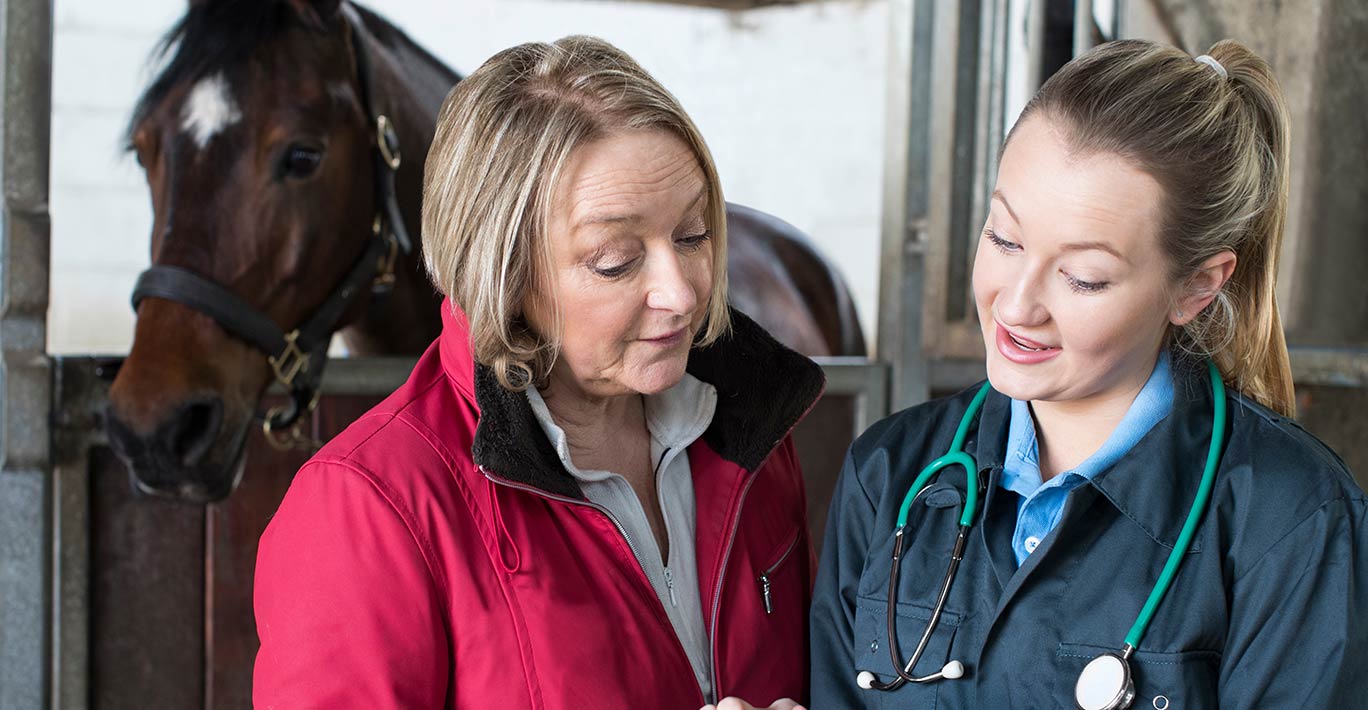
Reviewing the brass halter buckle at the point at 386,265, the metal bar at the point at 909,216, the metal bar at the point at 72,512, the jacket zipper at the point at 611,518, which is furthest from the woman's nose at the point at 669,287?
the metal bar at the point at 909,216

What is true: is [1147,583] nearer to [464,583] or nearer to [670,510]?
[670,510]

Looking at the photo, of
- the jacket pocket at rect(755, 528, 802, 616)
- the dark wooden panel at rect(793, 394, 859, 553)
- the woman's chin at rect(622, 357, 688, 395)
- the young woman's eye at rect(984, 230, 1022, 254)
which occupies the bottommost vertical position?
the dark wooden panel at rect(793, 394, 859, 553)

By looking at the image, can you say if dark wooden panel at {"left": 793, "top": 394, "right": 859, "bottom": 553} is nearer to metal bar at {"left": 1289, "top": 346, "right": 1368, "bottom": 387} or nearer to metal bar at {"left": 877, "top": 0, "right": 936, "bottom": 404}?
metal bar at {"left": 877, "top": 0, "right": 936, "bottom": 404}

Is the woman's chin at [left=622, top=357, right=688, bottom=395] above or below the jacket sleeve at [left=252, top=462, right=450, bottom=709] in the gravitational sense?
above

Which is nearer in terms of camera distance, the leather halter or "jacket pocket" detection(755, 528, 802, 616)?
"jacket pocket" detection(755, 528, 802, 616)

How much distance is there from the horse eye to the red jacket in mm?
875

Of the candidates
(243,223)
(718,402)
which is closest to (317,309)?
(243,223)

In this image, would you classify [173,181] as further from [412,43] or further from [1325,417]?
[1325,417]

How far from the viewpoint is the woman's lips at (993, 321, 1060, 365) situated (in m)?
1.07

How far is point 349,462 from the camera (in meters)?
1.08

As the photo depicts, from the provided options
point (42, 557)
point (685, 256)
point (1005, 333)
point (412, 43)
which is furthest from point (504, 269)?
point (412, 43)

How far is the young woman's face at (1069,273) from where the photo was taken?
1.04 metres

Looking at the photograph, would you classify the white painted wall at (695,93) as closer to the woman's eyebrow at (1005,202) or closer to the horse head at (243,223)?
the horse head at (243,223)

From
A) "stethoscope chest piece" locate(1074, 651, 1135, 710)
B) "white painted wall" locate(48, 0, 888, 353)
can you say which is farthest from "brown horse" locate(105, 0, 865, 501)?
"white painted wall" locate(48, 0, 888, 353)
